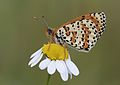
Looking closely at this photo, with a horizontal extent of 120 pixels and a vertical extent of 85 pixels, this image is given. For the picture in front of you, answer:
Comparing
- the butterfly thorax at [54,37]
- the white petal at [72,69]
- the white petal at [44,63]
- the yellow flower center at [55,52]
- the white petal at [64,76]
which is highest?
the butterfly thorax at [54,37]

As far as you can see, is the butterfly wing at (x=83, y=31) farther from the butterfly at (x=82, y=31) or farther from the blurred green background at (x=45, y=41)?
the blurred green background at (x=45, y=41)

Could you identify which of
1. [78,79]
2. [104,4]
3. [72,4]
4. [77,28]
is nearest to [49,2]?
[72,4]

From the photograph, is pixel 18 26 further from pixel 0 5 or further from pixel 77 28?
pixel 77 28

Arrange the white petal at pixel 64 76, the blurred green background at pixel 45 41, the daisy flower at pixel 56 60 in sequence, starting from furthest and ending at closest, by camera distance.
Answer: the blurred green background at pixel 45 41, the daisy flower at pixel 56 60, the white petal at pixel 64 76

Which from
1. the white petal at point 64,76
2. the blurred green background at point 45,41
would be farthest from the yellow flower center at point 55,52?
the blurred green background at point 45,41

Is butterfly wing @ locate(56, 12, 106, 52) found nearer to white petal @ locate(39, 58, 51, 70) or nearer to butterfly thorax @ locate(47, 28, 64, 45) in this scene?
butterfly thorax @ locate(47, 28, 64, 45)

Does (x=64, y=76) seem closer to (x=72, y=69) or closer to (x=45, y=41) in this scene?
(x=72, y=69)

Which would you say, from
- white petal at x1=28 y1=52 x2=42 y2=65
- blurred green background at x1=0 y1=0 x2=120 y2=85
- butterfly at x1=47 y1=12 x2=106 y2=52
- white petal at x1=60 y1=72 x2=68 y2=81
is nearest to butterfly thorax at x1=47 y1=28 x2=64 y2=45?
butterfly at x1=47 y1=12 x2=106 y2=52
